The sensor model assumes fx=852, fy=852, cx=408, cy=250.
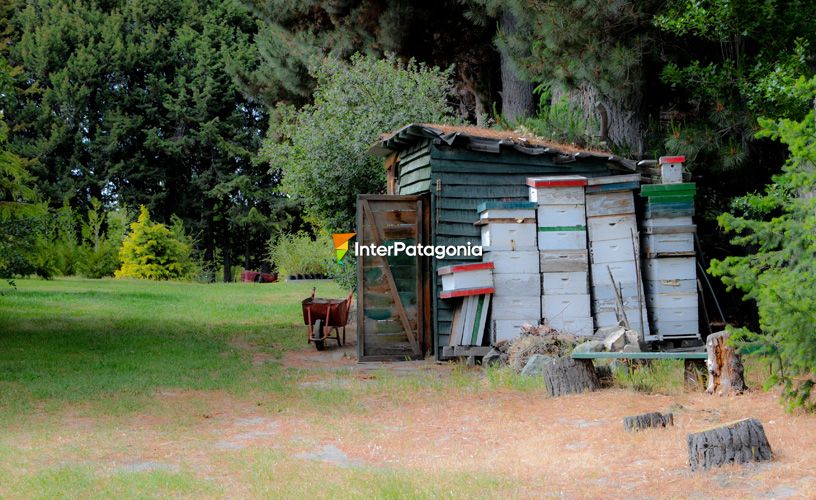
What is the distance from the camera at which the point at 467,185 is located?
11547 mm

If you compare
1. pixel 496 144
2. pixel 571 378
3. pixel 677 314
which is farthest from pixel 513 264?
pixel 571 378

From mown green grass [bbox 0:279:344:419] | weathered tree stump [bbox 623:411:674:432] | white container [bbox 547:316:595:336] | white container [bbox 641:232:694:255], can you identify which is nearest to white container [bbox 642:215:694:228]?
white container [bbox 641:232:694:255]

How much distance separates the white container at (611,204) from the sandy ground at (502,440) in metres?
→ 3.31

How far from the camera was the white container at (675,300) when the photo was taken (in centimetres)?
1091

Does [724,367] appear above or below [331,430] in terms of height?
above

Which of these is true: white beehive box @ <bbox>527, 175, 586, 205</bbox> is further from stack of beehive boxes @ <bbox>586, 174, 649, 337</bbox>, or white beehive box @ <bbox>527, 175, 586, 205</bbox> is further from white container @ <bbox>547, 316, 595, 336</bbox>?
white container @ <bbox>547, 316, 595, 336</bbox>

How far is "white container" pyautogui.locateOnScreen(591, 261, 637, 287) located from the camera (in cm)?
1102

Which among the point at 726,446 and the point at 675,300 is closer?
the point at 726,446

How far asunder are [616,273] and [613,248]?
0.33 meters

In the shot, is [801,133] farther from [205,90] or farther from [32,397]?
[205,90]

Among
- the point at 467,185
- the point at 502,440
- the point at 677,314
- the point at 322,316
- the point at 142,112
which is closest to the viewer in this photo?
the point at 502,440

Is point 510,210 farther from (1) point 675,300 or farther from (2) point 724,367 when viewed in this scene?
(2) point 724,367

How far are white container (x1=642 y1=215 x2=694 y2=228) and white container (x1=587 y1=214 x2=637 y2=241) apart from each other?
212 millimetres

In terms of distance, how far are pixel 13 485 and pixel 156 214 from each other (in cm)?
3299
